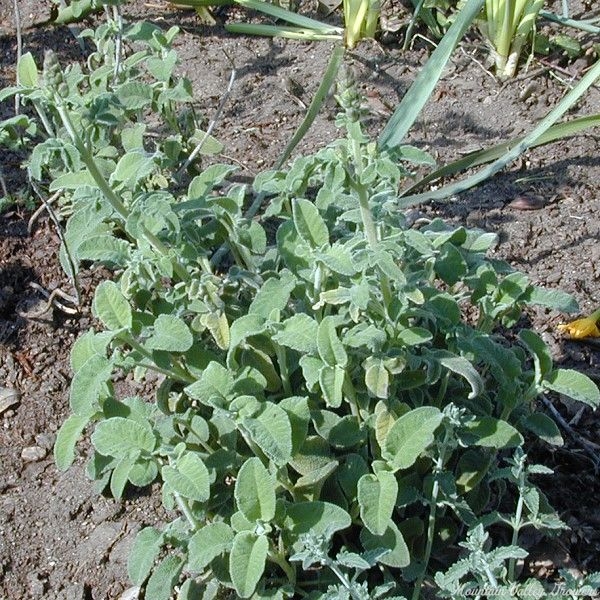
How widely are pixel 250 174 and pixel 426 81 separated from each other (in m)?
0.67

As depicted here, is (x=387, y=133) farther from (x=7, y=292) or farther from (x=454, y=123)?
(x=7, y=292)

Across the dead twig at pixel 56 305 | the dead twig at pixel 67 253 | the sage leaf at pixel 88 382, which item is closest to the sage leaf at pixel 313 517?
the sage leaf at pixel 88 382

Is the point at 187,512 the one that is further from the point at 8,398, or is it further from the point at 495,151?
the point at 495,151

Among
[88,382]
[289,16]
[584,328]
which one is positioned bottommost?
[584,328]

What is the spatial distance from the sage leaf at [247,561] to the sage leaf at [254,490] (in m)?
0.04

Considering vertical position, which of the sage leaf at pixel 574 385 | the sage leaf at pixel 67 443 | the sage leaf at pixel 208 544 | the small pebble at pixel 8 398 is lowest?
the small pebble at pixel 8 398

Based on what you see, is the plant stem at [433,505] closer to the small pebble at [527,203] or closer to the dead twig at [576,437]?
the dead twig at [576,437]

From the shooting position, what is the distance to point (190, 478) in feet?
6.17

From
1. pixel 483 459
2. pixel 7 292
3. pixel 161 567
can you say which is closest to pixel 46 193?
pixel 7 292

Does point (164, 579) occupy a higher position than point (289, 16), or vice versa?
point (289, 16)

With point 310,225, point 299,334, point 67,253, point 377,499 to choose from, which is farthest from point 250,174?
point 377,499

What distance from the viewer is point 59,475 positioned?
8.46 feet

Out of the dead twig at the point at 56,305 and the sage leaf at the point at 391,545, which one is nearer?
the sage leaf at the point at 391,545

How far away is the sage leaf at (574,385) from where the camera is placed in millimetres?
2051
